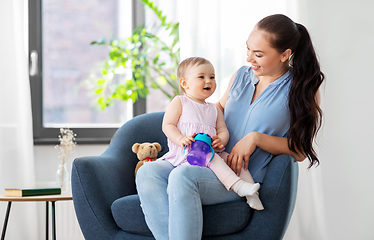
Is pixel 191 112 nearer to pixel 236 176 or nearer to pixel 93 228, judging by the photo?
pixel 236 176

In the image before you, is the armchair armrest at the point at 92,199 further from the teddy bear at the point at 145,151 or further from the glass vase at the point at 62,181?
the glass vase at the point at 62,181

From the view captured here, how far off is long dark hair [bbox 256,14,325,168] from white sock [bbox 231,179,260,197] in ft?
0.87

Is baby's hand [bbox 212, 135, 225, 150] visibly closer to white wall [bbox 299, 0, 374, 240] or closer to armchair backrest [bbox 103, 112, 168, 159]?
armchair backrest [bbox 103, 112, 168, 159]

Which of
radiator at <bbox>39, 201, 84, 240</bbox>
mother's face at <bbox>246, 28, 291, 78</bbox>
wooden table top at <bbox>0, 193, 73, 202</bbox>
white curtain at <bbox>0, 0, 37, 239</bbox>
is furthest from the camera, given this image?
radiator at <bbox>39, 201, 84, 240</bbox>

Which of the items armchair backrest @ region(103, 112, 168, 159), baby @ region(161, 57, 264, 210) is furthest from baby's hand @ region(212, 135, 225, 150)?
armchair backrest @ region(103, 112, 168, 159)

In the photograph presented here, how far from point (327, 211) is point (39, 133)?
2.04 m

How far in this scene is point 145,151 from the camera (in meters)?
1.77

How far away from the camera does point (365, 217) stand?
1859 millimetres

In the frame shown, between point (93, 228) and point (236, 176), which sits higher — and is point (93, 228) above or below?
below

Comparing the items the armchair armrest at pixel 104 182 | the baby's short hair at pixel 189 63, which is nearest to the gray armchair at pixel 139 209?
the armchair armrest at pixel 104 182

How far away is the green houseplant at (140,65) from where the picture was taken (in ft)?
7.95

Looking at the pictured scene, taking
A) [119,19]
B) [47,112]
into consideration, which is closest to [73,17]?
[119,19]

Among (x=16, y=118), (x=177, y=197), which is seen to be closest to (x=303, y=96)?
(x=177, y=197)

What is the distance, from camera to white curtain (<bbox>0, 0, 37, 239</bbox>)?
221cm
